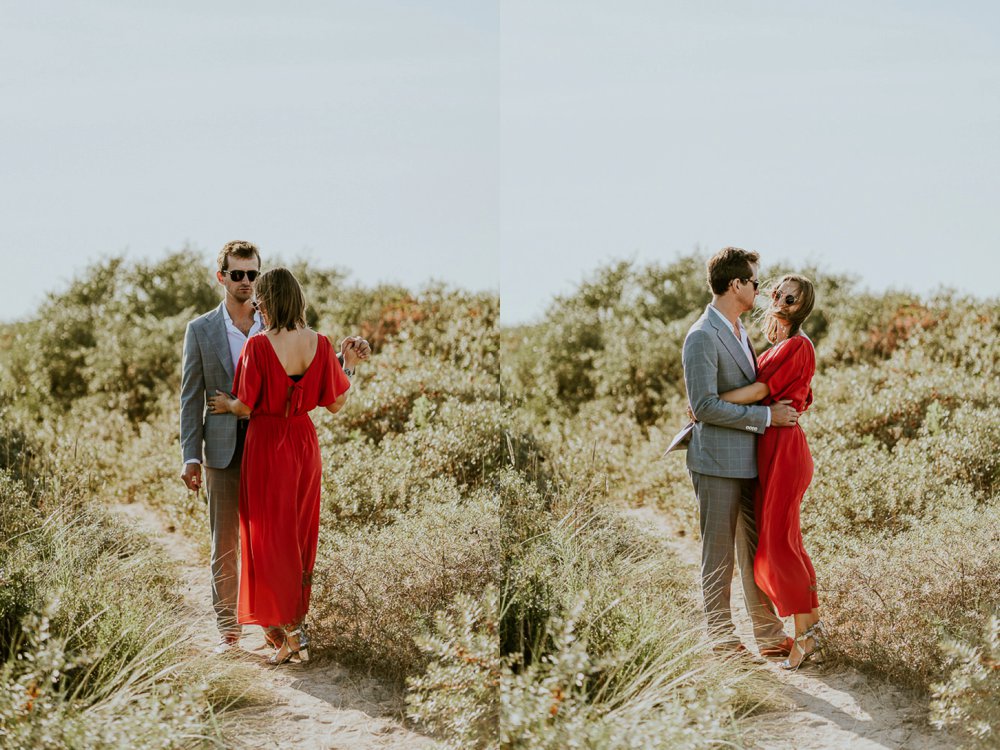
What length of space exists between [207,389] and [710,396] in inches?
95.4

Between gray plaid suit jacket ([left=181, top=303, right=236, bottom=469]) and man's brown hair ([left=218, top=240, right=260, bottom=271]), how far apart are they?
0.25 m

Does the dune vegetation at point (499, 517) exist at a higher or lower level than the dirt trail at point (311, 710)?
higher

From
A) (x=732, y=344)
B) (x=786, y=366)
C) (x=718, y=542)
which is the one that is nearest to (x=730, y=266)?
(x=732, y=344)

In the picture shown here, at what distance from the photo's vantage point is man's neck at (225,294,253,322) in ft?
15.5

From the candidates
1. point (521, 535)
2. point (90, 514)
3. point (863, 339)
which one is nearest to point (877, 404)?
point (863, 339)

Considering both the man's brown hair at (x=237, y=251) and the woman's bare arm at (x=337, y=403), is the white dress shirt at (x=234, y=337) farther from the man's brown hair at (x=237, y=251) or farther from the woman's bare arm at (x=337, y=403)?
the woman's bare arm at (x=337, y=403)

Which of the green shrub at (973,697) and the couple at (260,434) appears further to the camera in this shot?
the couple at (260,434)

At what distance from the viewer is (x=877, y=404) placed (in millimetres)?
8547

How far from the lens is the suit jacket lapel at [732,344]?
459cm

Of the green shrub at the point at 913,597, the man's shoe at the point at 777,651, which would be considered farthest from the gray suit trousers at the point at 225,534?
the green shrub at the point at 913,597

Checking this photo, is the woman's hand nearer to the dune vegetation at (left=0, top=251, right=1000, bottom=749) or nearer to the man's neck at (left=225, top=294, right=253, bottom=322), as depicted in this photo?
the man's neck at (left=225, top=294, right=253, bottom=322)

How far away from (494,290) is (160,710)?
25.7ft

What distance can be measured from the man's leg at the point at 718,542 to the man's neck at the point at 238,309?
2365mm

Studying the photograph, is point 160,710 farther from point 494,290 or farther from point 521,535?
point 494,290
